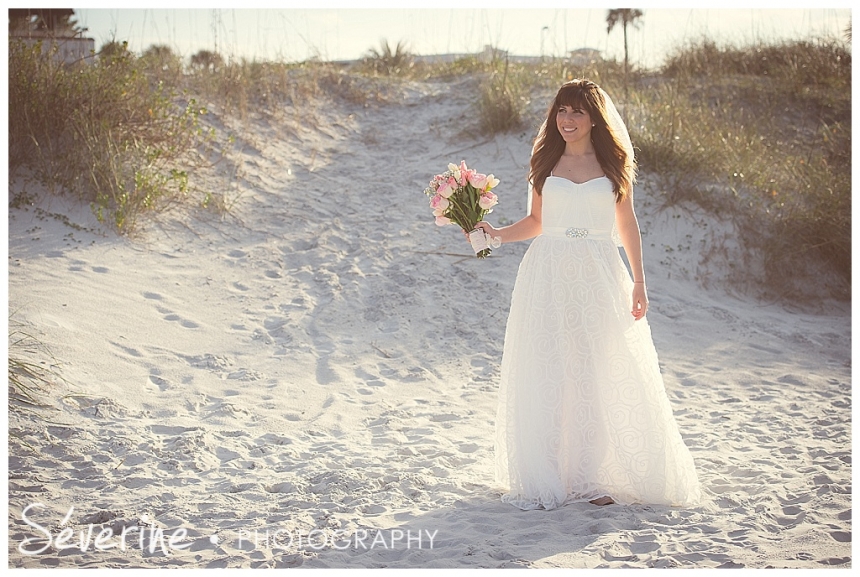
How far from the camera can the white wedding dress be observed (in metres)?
3.84

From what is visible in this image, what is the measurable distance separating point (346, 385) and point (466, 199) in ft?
8.23

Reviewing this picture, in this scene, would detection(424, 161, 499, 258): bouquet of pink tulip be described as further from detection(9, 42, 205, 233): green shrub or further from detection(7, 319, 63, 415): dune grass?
detection(9, 42, 205, 233): green shrub

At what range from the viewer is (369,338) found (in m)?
6.98

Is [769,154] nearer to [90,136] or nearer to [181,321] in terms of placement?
[181,321]

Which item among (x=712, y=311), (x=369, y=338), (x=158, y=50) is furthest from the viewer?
(x=158, y=50)

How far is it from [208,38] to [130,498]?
851cm

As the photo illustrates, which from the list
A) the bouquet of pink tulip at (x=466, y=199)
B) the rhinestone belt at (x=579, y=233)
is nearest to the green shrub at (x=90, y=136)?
the bouquet of pink tulip at (x=466, y=199)

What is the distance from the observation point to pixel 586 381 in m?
3.85

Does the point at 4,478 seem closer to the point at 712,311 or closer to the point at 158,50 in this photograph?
the point at 712,311

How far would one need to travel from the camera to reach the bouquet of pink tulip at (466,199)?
3979 mm

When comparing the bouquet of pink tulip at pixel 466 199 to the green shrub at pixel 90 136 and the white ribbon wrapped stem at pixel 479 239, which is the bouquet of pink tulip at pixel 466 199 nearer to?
the white ribbon wrapped stem at pixel 479 239

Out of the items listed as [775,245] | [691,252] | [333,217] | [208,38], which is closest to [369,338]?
[333,217]

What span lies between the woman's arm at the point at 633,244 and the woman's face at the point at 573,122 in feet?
1.26

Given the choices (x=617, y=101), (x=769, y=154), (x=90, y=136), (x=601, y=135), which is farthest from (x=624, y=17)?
(x=601, y=135)
